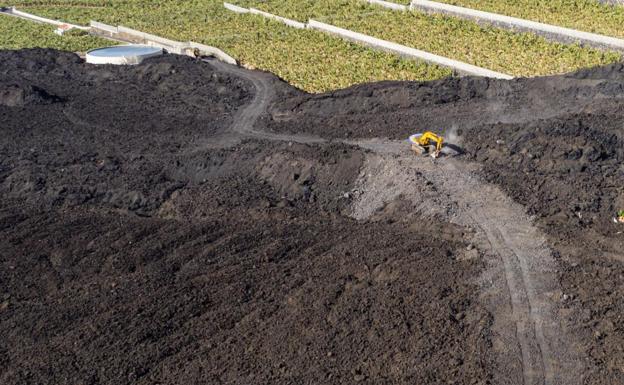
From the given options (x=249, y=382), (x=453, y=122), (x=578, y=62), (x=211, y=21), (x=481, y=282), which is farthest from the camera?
(x=211, y=21)

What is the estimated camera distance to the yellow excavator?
26.0 m

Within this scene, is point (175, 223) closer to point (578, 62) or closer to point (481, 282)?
point (481, 282)

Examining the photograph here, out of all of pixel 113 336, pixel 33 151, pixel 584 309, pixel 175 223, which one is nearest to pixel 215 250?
pixel 175 223

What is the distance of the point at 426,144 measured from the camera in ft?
86.4

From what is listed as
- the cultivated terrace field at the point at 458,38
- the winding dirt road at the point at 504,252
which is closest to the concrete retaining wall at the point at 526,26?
the cultivated terrace field at the point at 458,38

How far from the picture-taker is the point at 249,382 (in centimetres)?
1623

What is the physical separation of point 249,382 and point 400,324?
358cm

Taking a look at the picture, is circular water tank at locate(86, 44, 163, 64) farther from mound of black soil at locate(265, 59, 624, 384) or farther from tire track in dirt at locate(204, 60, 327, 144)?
mound of black soil at locate(265, 59, 624, 384)

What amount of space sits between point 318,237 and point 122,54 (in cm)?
2381

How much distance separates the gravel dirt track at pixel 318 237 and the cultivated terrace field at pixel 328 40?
167 inches

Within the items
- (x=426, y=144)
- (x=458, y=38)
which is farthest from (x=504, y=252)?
(x=458, y=38)

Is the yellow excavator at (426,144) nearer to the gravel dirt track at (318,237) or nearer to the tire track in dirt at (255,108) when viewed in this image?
the gravel dirt track at (318,237)

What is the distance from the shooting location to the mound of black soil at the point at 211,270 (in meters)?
16.8

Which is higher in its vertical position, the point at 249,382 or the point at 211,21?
the point at 249,382
